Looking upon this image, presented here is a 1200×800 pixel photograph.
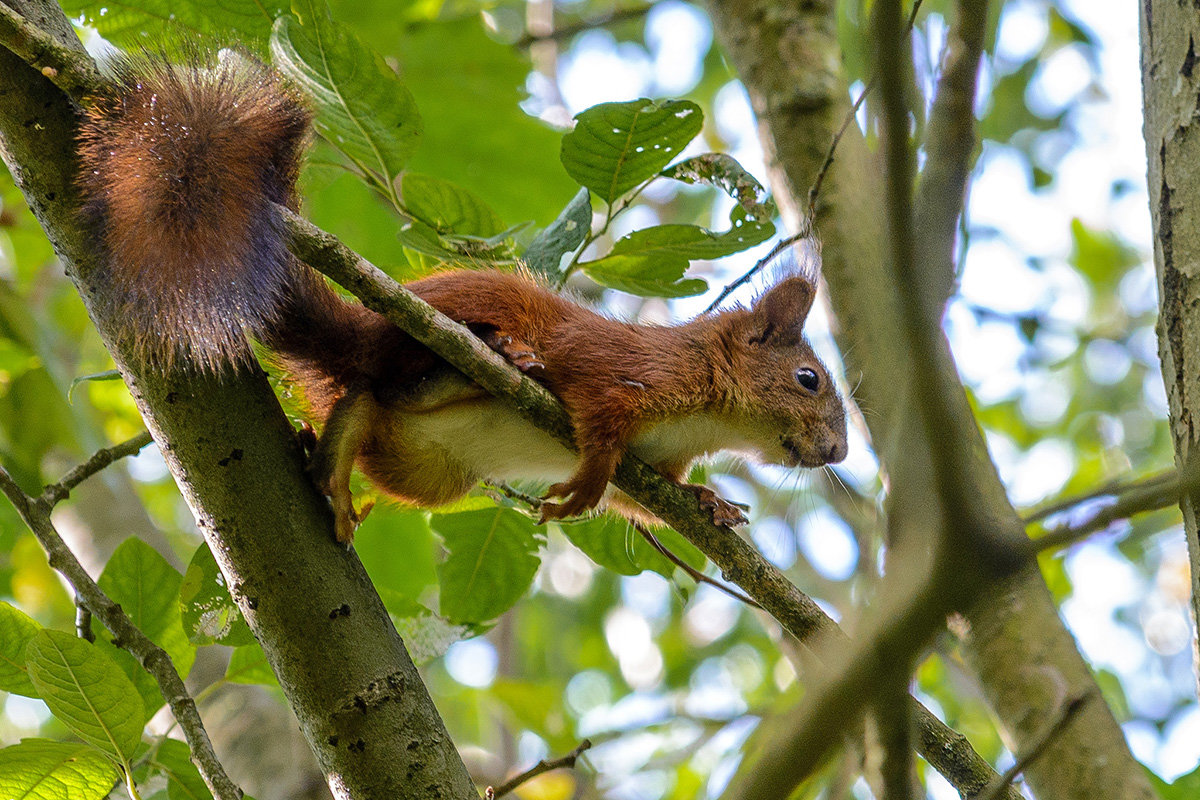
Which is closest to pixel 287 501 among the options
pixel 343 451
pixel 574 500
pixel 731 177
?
pixel 343 451

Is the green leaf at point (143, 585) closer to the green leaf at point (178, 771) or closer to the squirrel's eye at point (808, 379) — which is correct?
the green leaf at point (178, 771)

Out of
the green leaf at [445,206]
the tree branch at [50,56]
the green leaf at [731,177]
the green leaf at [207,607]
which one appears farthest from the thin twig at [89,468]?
the green leaf at [731,177]

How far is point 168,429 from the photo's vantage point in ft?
6.58

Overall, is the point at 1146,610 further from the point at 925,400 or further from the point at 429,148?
the point at 925,400

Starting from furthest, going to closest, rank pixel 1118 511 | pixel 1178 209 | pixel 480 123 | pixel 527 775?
pixel 480 123, pixel 1178 209, pixel 527 775, pixel 1118 511

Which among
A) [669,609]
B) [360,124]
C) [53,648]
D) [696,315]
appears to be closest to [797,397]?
[696,315]

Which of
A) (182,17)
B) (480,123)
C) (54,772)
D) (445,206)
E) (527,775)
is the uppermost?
(480,123)

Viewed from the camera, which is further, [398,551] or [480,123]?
[480,123]

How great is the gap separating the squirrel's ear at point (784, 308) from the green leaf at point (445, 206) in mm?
1044

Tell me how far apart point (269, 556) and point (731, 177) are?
1.50 metres

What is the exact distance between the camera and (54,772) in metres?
2.08

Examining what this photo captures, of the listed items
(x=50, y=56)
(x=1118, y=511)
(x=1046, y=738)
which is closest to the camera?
(x=1118, y=511)

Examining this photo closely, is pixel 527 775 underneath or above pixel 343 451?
underneath

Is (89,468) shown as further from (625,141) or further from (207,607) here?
(625,141)
